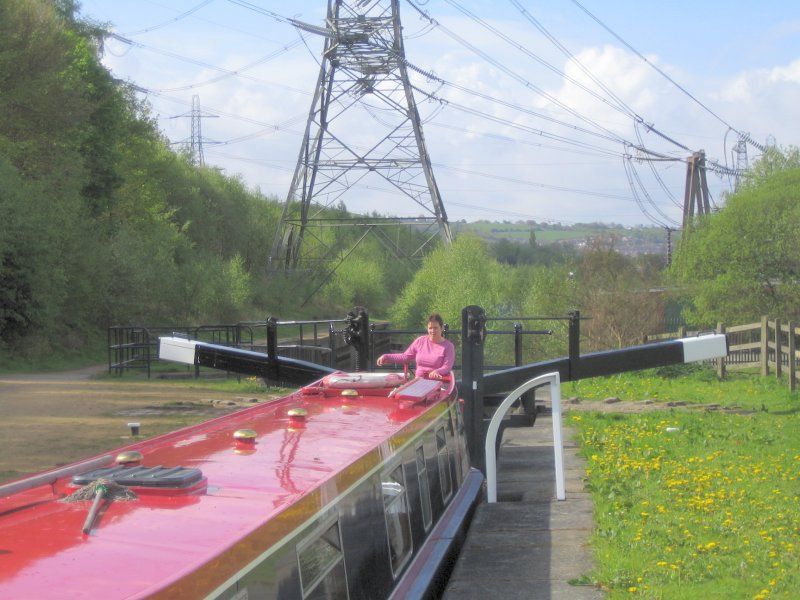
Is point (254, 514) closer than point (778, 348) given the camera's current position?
Yes

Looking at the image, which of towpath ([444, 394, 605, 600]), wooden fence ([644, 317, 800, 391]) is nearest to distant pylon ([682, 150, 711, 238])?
wooden fence ([644, 317, 800, 391])

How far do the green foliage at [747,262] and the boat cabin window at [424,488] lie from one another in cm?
2506

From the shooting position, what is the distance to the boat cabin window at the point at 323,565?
3.74 m

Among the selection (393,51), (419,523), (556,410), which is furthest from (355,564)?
(393,51)

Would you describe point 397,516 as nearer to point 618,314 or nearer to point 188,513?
point 188,513

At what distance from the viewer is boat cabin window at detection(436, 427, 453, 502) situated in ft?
23.3

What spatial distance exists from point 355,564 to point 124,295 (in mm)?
29762

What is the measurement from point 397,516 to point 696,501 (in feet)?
13.4

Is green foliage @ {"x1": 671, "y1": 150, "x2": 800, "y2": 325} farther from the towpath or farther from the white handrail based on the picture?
the white handrail

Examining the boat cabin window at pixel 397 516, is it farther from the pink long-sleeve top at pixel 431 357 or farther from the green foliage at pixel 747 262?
the green foliage at pixel 747 262

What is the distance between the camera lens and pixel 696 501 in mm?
8562

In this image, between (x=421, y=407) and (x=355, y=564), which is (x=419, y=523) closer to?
(x=421, y=407)

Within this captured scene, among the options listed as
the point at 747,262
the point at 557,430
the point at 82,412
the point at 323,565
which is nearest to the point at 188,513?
the point at 323,565

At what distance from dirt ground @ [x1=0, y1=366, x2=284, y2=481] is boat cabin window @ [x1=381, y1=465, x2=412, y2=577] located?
248 inches
